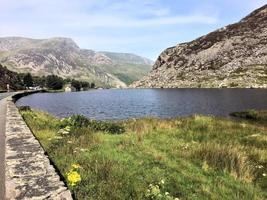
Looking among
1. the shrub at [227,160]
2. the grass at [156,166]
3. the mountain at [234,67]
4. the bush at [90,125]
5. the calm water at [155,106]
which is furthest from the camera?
the mountain at [234,67]

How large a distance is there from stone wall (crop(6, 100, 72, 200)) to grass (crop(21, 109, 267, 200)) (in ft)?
3.41

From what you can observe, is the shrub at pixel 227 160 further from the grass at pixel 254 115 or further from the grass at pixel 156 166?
the grass at pixel 254 115

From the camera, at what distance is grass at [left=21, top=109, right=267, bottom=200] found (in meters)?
11.7

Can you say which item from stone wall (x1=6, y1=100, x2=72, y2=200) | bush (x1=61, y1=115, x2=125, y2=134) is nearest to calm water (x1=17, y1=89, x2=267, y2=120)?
bush (x1=61, y1=115, x2=125, y2=134)

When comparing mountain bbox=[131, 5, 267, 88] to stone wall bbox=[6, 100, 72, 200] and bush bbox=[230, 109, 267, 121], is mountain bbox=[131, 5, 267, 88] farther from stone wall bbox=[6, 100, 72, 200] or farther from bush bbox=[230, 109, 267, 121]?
stone wall bbox=[6, 100, 72, 200]

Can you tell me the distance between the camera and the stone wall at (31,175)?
8781 millimetres

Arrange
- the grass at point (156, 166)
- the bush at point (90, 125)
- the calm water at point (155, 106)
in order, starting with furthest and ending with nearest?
the calm water at point (155, 106), the bush at point (90, 125), the grass at point (156, 166)

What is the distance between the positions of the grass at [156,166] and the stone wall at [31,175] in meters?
1.04

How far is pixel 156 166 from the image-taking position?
1483 cm

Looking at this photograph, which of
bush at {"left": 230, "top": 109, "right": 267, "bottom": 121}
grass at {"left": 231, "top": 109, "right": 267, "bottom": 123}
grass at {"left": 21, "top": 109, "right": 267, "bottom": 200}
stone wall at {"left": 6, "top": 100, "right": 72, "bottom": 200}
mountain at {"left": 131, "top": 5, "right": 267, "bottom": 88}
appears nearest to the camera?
stone wall at {"left": 6, "top": 100, "right": 72, "bottom": 200}

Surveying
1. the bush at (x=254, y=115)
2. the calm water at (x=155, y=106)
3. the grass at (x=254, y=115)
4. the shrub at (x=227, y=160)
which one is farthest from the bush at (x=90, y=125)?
the calm water at (x=155, y=106)

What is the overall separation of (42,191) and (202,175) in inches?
293

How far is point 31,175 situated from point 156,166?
6121 mm

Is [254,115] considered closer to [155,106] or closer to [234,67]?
[155,106]
